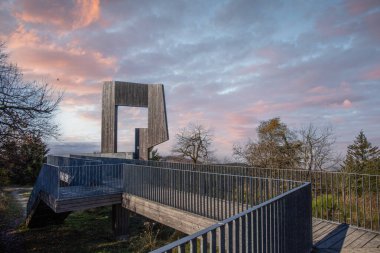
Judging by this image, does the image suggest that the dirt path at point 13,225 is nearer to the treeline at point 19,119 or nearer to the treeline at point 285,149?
the treeline at point 19,119

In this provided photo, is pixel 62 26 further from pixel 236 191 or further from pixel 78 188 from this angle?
pixel 236 191

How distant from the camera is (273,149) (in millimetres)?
18781

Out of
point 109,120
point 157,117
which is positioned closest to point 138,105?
point 157,117

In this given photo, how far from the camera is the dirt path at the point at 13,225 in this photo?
12.3 meters

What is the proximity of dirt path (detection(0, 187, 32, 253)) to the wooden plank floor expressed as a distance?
11.9m

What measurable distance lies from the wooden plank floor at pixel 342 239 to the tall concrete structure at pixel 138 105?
37.7 feet

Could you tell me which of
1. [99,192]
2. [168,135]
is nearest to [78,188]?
[99,192]

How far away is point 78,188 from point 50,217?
15.2 feet

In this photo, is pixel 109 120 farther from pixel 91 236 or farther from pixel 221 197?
pixel 221 197

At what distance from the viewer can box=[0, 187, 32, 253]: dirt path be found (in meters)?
12.3

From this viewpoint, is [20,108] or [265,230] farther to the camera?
[20,108]

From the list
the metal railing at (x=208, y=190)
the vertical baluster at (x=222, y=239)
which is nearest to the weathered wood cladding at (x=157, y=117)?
the metal railing at (x=208, y=190)

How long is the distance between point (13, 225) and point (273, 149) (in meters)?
16.4

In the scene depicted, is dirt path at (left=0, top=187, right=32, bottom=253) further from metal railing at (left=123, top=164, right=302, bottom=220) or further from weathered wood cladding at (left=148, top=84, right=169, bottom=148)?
weathered wood cladding at (left=148, top=84, right=169, bottom=148)
